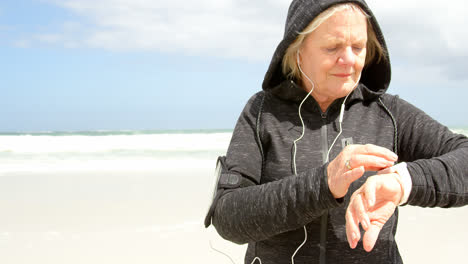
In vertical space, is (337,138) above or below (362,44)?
below

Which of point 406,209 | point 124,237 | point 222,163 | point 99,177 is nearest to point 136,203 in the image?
point 124,237

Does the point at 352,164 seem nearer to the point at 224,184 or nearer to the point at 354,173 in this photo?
the point at 354,173

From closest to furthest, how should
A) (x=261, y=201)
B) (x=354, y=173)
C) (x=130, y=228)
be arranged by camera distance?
(x=354, y=173), (x=261, y=201), (x=130, y=228)

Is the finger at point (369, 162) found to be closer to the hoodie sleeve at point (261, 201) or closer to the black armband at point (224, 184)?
the hoodie sleeve at point (261, 201)

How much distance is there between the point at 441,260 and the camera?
3.98 m

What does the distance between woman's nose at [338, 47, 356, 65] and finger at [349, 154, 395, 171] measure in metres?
0.42

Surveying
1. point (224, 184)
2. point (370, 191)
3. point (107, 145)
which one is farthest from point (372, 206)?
point (107, 145)

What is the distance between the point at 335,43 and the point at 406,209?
4.27 metres

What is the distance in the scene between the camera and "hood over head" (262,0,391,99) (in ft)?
5.08

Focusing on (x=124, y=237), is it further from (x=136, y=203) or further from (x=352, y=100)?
(x=352, y=100)

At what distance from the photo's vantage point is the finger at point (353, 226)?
4.01ft

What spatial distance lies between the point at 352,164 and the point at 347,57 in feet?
1.61

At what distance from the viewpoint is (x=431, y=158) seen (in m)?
1.44

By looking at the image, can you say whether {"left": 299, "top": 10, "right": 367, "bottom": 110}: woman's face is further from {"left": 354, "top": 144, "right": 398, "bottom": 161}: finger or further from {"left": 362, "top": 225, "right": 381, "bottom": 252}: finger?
{"left": 362, "top": 225, "right": 381, "bottom": 252}: finger
